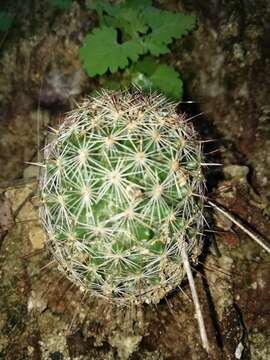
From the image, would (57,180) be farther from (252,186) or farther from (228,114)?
(228,114)

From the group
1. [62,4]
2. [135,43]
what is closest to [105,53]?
[135,43]

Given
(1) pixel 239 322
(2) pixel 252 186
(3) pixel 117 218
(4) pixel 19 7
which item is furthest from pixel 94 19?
(1) pixel 239 322

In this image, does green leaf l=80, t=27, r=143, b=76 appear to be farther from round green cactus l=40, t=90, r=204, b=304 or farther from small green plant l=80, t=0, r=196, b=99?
round green cactus l=40, t=90, r=204, b=304

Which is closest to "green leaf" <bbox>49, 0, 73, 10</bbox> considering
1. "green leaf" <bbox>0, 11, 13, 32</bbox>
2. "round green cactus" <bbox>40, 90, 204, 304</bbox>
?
"green leaf" <bbox>0, 11, 13, 32</bbox>

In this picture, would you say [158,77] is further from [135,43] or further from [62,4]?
[62,4]

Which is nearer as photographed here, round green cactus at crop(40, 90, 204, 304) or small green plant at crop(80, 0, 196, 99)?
round green cactus at crop(40, 90, 204, 304)

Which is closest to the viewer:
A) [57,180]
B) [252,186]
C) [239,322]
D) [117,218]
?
[117,218]
